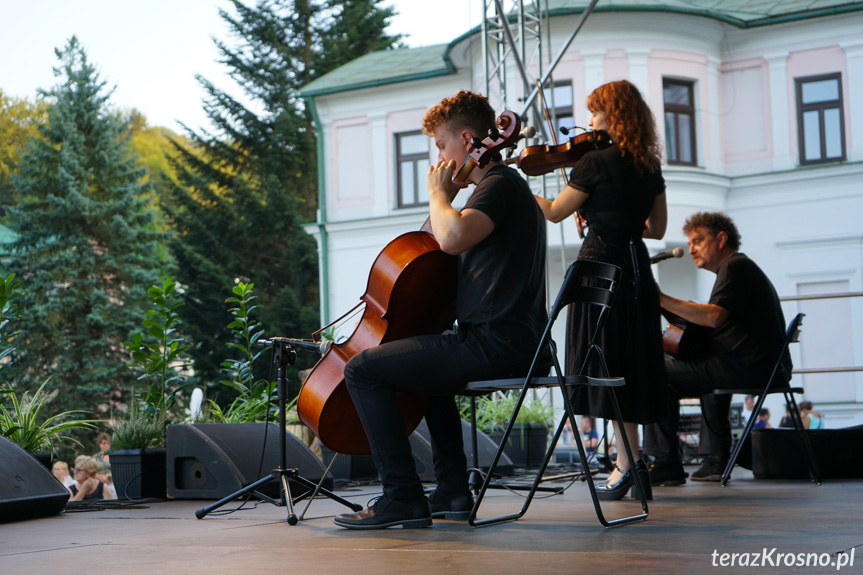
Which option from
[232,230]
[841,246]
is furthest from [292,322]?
[841,246]

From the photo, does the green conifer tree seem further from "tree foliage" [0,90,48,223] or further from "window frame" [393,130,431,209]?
"window frame" [393,130,431,209]

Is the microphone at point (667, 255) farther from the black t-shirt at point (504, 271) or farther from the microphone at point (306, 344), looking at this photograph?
the microphone at point (306, 344)

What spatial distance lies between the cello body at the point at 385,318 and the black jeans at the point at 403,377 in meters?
0.17

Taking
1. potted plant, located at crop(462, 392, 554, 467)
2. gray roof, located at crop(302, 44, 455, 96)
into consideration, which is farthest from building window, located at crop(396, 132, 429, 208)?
potted plant, located at crop(462, 392, 554, 467)

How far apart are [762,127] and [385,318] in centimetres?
1726

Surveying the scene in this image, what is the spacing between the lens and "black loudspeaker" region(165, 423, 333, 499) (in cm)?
529

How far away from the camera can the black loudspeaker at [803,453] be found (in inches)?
235

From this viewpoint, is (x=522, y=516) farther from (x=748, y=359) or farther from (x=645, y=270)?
(x=748, y=359)

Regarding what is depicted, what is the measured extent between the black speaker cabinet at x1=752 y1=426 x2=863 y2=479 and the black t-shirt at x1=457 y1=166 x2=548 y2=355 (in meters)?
2.94

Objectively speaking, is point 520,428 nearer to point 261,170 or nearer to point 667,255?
point 667,255

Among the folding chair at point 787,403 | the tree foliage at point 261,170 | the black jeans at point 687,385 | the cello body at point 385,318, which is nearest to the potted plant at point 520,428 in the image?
the black jeans at point 687,385

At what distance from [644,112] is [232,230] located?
2596cm

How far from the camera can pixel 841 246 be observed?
61.0 ft

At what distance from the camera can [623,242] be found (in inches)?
182
